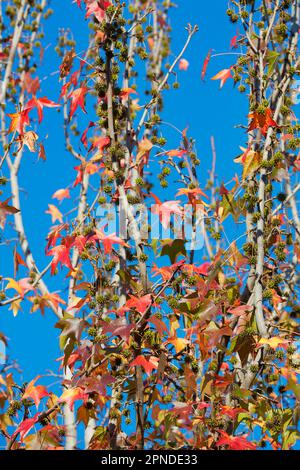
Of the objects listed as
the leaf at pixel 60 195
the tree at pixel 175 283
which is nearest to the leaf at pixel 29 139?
the tree at pixel 175 283

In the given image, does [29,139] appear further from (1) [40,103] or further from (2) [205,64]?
(2) [205,64]

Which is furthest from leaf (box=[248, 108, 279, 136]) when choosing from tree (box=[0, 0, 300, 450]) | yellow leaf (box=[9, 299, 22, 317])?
yellow leaf (box=[9, 299, 22, 317])

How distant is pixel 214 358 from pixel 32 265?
2.41 meters

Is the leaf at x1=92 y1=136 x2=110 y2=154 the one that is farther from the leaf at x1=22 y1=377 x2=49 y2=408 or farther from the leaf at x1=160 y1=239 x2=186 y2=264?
the leaf at x1=22 y1=377 x2=49 y2=408

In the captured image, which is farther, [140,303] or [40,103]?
[40,103]

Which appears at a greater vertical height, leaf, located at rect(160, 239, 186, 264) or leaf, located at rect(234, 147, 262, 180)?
leaf, located at rect(234, 147, 262, 180)

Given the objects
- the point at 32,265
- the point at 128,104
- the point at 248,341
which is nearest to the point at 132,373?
the point at 248,341

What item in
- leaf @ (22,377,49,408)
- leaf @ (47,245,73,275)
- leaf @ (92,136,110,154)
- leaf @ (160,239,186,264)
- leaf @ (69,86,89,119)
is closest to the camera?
leaf @ (160,239,186,264)

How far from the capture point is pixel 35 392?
3158 mm

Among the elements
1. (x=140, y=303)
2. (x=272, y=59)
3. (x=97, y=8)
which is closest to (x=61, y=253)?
(x=140, y=303)

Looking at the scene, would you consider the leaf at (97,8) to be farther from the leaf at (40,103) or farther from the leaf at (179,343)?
the leaf at (179,343)

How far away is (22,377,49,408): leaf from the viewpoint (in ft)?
10.3

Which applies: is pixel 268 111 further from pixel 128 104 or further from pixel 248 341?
pixel 248 341

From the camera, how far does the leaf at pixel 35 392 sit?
10.3 feet
